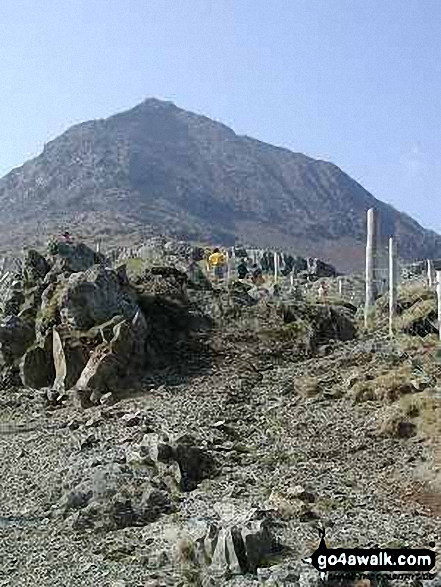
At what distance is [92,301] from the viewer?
80.0ft

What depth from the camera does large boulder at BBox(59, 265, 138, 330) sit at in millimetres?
24203

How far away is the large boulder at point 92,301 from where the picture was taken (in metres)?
24.2

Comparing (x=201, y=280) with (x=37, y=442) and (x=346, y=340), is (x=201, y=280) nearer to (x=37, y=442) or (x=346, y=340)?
(x=346, y=340)

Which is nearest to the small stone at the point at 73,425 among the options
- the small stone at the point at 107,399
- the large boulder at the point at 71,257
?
the small stone at the point at 107,399

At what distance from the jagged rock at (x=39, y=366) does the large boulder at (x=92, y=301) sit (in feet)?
3.29

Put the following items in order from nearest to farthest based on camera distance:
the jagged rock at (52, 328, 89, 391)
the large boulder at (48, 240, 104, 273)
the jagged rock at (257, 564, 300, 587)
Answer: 1. the jagged rock at (257, 564, 300, 587)
2. the jagged rock at (52, 328, 89, 391)
3. the large boulder at (48, 240, 104, 273)

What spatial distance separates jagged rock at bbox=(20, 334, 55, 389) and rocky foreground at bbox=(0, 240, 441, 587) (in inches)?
1.6

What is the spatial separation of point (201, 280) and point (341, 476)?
1775cm

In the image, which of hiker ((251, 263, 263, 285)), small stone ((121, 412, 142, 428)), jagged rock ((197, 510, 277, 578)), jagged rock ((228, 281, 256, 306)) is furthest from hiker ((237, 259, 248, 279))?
jagged rock ((197, 510, 277, 578))

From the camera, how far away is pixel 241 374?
72.2 ft

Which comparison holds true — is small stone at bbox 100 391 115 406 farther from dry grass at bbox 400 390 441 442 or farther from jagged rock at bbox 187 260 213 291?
jagged rock at bbox 187 260 213 291

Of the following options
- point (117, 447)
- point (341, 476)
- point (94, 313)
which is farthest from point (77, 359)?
point (341, 476)

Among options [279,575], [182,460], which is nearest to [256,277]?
[182,460]

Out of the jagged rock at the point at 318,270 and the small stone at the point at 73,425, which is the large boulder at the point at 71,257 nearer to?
the small stone at the point at 73,425
